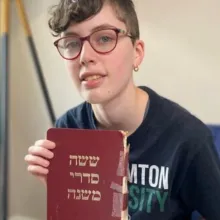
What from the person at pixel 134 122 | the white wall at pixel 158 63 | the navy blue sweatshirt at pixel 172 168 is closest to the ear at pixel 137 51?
the person at pixel 134 122

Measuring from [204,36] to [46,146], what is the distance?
2.33 feet

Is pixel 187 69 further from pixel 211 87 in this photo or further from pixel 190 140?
pixel 190 140

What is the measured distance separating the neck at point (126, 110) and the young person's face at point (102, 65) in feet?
0.16

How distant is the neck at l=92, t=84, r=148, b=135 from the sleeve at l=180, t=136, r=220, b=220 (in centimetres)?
16

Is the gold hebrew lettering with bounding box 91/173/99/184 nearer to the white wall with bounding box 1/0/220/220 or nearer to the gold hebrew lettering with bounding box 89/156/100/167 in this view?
the gold hebrew lettering with bounding box 89/156/100/167

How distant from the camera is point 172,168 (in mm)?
865

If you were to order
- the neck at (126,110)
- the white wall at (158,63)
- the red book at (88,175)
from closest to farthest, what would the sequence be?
the red book at (88,175) → the neck at (126,110) → the white wall at (158,63)

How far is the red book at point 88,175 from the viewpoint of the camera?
30.0 inches

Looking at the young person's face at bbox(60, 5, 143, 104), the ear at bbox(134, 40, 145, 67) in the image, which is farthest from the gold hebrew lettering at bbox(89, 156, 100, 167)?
the ear at bbox(134, 40, 145, 67)

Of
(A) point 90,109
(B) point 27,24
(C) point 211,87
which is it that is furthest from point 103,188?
(B) point 27,24

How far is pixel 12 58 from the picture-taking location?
61.8 inches

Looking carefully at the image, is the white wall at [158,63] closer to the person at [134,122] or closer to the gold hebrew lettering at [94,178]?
the person at [134,122]

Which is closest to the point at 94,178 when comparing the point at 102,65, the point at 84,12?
the point at 102,65

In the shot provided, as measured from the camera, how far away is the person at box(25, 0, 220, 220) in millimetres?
825
